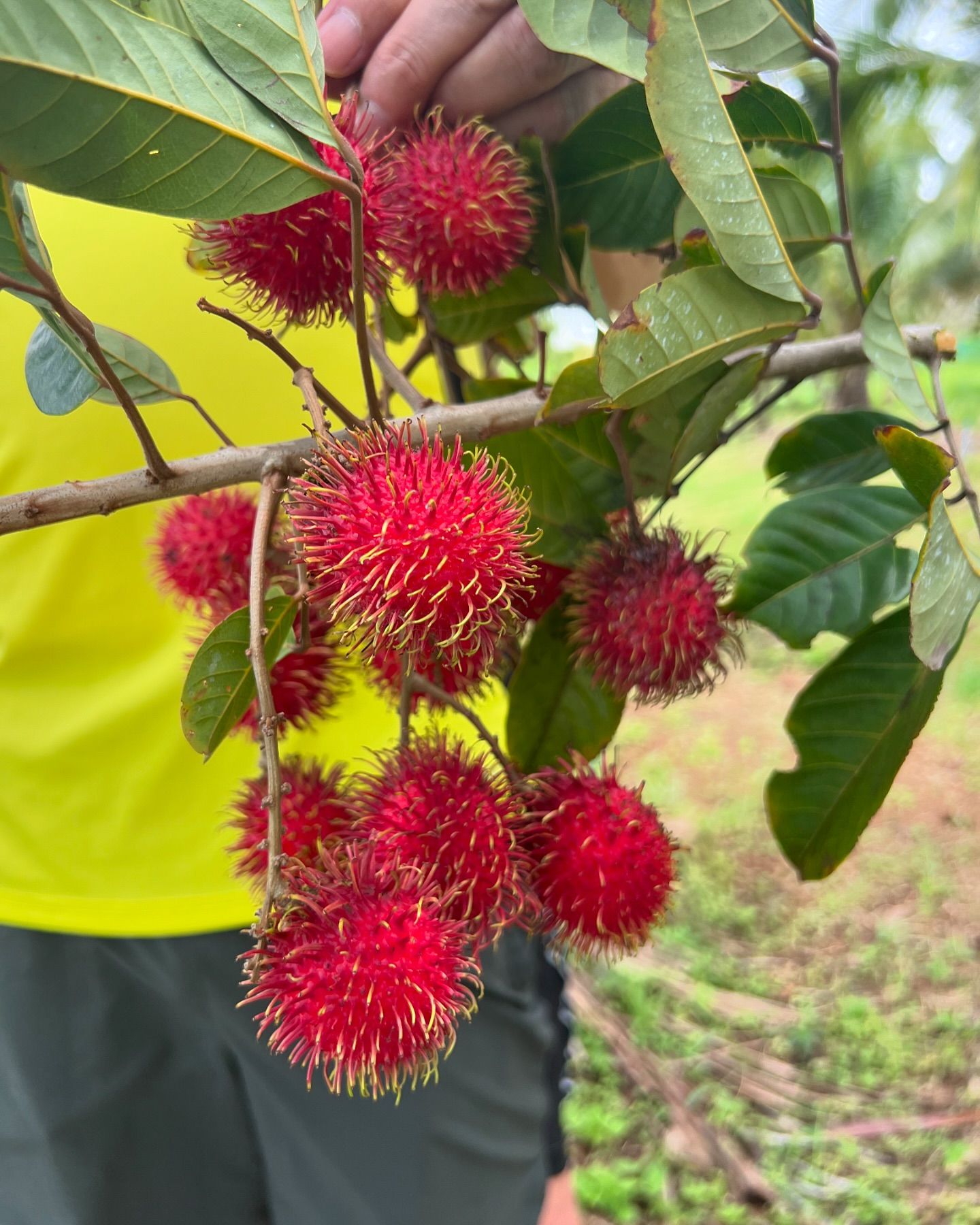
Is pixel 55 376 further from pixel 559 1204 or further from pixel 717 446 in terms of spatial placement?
pixel 559 1204

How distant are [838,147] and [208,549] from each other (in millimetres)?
490

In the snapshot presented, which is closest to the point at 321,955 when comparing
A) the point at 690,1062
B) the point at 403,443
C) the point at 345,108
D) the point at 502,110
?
the point at 403,443

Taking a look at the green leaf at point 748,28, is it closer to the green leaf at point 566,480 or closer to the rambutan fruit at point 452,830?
the green leaf at point 566,480

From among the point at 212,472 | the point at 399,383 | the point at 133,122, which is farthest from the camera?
the point at 399,383

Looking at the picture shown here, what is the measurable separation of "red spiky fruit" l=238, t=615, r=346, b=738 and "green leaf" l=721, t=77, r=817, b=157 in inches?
16.8

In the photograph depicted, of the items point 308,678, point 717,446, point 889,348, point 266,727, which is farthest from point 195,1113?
point 889,348

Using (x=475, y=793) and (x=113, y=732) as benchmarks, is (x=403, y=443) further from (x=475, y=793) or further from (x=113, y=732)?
(x=113, y=732)

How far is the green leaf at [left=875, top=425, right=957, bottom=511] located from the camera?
0.50 metres

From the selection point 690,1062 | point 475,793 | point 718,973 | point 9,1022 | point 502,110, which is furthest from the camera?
point 718,973

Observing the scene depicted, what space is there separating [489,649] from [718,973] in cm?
228

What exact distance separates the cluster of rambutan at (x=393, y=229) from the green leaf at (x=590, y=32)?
0.34 feet

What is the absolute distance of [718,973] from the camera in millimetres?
2516

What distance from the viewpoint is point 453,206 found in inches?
24.3

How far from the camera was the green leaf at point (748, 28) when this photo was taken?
52cm
